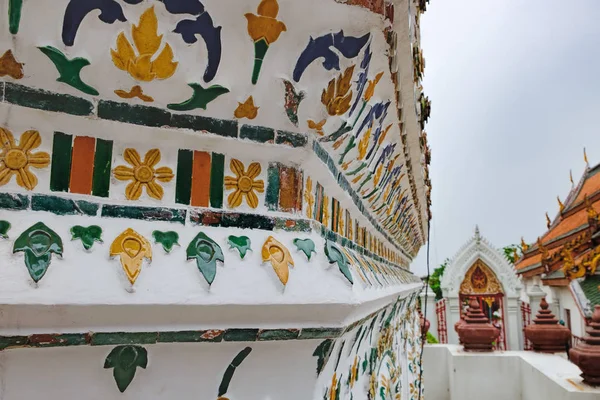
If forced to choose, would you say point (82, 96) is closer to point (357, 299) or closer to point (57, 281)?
point (57, 281)

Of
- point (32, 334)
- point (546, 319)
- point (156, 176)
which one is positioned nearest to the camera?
point (32, 334)

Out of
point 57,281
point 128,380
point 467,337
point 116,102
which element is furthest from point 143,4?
point 467,337

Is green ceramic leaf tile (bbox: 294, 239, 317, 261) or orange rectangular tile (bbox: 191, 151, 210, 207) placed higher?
orange rectangular tile (bbox: 191, 151, 210, 207)

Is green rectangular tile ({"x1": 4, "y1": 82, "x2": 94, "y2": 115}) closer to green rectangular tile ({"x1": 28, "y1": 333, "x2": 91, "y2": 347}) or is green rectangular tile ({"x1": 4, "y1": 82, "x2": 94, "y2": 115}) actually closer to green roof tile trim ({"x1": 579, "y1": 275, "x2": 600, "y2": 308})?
green rectangular tile ({"x1": 28, "y1": 333, "x2": 91, "y2": 347})

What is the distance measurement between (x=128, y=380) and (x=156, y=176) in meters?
0.29

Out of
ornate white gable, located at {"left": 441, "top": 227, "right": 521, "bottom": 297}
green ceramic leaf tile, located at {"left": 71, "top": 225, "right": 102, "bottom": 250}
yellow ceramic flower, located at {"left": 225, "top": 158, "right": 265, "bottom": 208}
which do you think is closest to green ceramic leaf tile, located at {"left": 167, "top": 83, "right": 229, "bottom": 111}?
yellow ceramic flower, located at {"left": 225, "top": 158, "right": 265, "bottom": 208}

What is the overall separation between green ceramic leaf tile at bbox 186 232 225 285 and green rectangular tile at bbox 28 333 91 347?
6.8 inches

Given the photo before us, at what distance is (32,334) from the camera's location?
664 millimetres

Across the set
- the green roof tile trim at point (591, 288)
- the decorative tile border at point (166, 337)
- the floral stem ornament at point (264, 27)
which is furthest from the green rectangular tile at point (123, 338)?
the green roof tile trim at point (591, 288)

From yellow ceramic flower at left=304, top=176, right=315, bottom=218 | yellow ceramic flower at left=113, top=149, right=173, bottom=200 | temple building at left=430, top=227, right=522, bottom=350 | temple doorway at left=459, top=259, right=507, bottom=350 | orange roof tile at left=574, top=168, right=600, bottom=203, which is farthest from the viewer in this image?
orange roof tile at left=574, top=168, right=600, bottom=203

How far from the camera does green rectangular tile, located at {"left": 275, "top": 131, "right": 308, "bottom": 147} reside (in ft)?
2.73

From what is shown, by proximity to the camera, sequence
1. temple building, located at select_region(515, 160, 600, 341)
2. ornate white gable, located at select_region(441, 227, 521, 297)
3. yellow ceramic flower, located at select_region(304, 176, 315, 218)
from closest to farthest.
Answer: yellow ceramic flower, located at select_region(304, 176, 315, 218), temple building, located at select_region(515, 160, 600, 341), ornate white gable, located at select_region(441, 227, 521, 297)

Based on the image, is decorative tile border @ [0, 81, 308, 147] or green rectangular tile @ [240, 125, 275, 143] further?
green rectangular tile @ [240, 125, 275, 143]

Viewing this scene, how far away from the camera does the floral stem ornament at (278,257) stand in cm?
79
